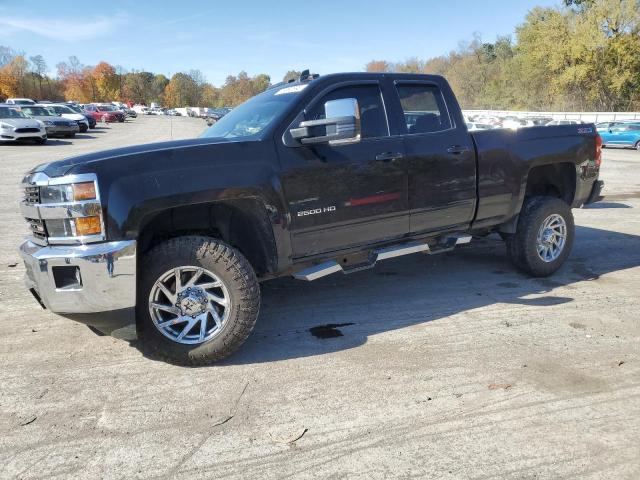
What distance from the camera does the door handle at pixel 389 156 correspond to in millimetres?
4247

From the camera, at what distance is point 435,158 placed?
15.0 ft

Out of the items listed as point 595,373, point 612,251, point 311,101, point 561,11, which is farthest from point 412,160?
point 561,11

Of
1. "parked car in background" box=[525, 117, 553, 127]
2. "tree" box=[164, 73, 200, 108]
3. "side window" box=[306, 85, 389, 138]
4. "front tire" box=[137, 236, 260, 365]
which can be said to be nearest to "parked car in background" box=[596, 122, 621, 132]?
"parked car in background" box=[525, 117, 553, 127]

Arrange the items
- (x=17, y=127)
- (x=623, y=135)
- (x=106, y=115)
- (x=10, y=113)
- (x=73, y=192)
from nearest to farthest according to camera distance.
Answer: (x=73, y=192)
(x=17, y=127)
(x=10, y=113)
(x=623, y=135)
(x=106, y=115)

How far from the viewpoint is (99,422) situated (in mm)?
3039

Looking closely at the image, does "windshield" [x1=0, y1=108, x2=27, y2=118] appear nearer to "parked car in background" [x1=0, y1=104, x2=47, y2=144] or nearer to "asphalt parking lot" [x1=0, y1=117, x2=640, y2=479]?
"parked car in background" [x1=0, y1=104, x2=47, y2=144]

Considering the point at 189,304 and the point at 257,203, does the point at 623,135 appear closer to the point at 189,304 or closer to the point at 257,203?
the point at 257,203

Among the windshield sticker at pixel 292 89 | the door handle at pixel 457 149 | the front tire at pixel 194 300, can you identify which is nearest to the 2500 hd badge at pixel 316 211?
the front tire at pixel 194 300

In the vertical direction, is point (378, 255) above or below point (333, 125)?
below

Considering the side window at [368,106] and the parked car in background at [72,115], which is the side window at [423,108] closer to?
the side window at [368,106]

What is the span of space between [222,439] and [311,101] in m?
2.56

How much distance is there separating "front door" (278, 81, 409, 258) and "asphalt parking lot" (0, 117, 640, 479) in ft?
2.60

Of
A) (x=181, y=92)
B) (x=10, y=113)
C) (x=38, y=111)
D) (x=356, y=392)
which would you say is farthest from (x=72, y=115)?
(x=181, y=92)

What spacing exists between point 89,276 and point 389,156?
245 cm
